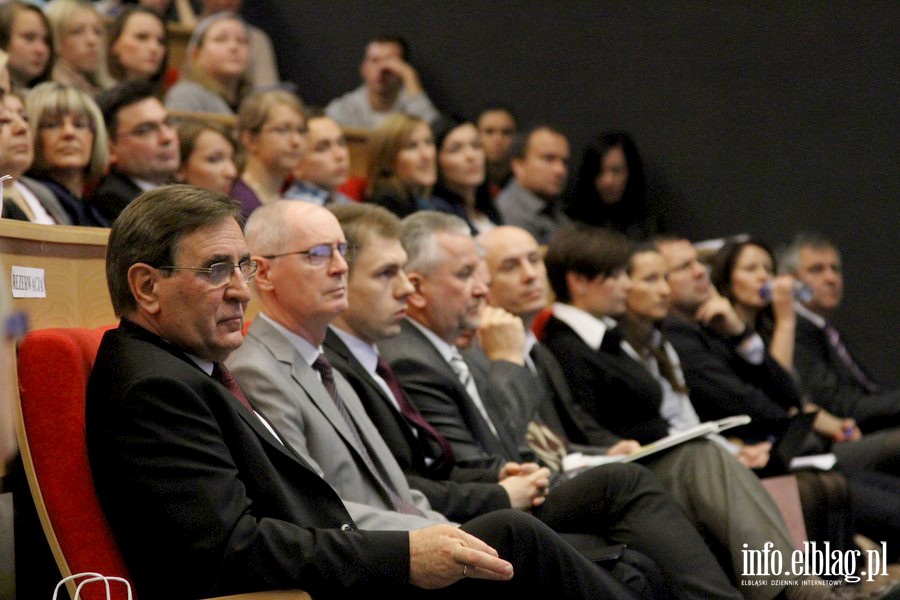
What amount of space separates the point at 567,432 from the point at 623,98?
9.15 feet

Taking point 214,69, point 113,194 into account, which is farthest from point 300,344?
point 214,69

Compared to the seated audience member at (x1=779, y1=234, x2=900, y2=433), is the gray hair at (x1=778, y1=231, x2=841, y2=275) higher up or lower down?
higher up

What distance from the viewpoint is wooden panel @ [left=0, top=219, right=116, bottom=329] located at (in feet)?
6.38

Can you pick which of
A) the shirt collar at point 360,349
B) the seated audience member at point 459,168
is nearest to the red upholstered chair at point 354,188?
the seated audience member at point 459,168

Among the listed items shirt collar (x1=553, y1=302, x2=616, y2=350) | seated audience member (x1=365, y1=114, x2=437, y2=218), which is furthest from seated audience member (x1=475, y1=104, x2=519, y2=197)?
shirt collar (x1=553, y1=302, x2=616, y2=350)

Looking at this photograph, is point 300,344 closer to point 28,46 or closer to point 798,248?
point 28,46

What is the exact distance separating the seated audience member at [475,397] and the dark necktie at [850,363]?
213 cm

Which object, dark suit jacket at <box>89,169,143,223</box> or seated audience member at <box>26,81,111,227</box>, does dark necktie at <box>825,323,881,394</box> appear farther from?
seated audience member at <box>26,81,111,227</box>

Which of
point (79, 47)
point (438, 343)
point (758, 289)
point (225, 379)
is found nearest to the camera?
point (225, 379)

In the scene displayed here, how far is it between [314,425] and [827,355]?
321 cm

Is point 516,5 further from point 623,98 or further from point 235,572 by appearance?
point 235,572

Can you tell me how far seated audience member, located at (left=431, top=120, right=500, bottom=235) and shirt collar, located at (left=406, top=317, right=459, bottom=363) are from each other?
74.1 inches

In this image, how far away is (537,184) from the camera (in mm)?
5523

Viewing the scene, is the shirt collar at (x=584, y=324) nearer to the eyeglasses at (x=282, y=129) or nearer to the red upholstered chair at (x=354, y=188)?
the eyeglasses at (x=282, y=129)
